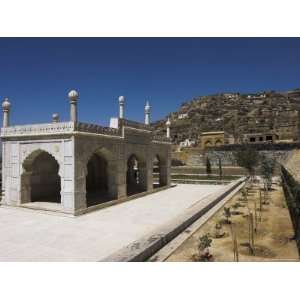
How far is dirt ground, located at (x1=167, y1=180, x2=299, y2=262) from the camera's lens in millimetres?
7301

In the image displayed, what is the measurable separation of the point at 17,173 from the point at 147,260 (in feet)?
31.4

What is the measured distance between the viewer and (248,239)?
28.7ft

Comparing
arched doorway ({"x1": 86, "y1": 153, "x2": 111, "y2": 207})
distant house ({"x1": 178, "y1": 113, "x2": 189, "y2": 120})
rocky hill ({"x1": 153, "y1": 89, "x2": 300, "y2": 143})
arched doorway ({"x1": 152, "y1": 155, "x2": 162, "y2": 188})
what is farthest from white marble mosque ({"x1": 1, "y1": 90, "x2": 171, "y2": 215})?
distant house ({"x1": 178, "y1": 113, "x2": 189, "y2": 120})

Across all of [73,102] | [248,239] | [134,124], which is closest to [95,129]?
[73,102]

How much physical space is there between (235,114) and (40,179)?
77161mm

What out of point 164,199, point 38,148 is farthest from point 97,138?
point 164,199

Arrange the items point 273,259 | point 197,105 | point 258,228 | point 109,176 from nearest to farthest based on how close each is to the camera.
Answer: point 273,259, point 258,228, point 109,176, point 197,105

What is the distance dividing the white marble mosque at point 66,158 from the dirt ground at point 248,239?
5.64 meters

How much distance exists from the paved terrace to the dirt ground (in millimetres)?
1767

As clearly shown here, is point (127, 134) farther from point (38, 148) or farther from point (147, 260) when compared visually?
point (147, 260)

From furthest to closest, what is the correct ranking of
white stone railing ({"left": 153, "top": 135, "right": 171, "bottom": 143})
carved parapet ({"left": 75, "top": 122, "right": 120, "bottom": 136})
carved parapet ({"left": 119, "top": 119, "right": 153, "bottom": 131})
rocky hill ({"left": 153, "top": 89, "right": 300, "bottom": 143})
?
rocky hill ({"left": 153, "top": 89, "right": 300, "bottom": 143}) < white stone railing ({"left": 153, "top": 135, "right": 171, "bottom": 143}) < carved parapet ({"left": 119, "top": 119, "right": 153, "bottom": 131}) < carved parapet ({"left": 75, "top": 122, "right": 120, "bottom": 136})

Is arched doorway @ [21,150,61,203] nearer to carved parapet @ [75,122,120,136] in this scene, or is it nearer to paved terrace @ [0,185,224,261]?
paved terrace @ [0,185,224,261]

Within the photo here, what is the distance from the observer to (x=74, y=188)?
12.2 metres

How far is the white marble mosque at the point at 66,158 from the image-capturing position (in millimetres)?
12406
